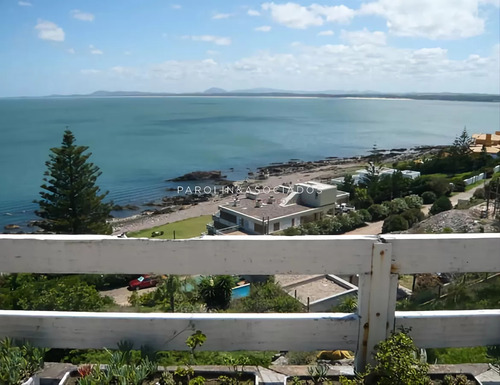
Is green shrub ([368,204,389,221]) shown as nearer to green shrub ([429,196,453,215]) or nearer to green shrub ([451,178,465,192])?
green shrub ([429,196,453,215])

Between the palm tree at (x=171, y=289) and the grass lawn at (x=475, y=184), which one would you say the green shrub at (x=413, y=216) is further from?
the palm tree at (x=171, y=289)

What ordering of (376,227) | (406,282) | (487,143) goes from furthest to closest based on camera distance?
(487,143)
(376,227)
(406,282)

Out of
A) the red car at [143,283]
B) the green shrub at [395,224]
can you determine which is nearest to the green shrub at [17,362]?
the red car at [143,283]

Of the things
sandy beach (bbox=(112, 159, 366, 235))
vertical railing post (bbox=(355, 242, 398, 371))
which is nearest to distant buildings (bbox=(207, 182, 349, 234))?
sandy beach (bbox=(112, 159, 366, 235))

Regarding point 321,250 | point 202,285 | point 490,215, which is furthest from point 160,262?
point 490,215

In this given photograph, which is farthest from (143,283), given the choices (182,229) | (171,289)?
(171,289)

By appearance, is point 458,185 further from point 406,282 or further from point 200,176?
point 406,282
